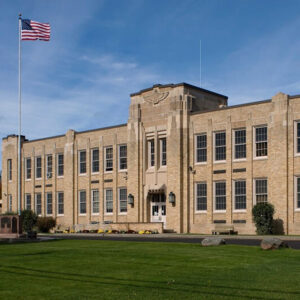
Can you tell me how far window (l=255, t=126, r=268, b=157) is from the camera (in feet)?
126

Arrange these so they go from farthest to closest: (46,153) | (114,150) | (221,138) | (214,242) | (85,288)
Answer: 1. (46,153)
2. (114,150)
3. (221,138)
4. (214,242)
5. (85,288)

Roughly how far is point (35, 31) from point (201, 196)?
673 inches

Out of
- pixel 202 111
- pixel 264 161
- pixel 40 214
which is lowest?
pixel 40 214

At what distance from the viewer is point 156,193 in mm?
45188

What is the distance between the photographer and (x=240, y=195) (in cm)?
3950

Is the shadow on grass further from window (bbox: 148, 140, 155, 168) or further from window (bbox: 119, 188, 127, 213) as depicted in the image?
window (bbox: 119, 188, 127, 213)

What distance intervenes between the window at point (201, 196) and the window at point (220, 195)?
1.08 m

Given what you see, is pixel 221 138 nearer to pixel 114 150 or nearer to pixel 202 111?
pixel 202 111

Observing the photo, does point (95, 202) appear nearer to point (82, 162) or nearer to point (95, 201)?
point (95, 201)

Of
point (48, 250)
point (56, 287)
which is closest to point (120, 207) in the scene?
point (48, 250)

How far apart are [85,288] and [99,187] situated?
1440 inches

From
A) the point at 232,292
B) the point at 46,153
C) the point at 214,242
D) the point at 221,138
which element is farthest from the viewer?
the point at 46,153

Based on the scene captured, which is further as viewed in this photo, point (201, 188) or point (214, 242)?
point (201, 188)

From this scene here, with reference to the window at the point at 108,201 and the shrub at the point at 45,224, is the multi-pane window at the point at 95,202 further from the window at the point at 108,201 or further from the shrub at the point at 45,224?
the shrub at the point at 45,224
